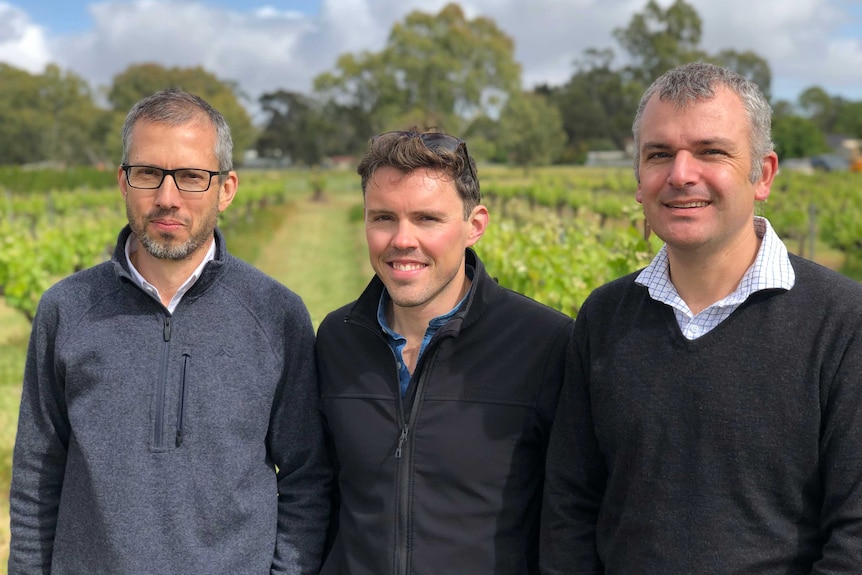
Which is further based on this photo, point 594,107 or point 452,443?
point 594,107

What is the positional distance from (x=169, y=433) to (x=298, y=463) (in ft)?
1.24

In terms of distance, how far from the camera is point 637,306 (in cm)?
185

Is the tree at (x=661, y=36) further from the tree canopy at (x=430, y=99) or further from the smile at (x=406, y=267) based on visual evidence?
the smile at (x=406, y=267)

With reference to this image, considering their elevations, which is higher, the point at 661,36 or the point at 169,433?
the point at 661,36

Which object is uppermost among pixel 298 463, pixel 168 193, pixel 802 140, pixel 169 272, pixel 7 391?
pixel 802 140

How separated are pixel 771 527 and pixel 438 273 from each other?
3.33 ft

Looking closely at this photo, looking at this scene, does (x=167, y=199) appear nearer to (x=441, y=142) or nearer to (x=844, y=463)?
(x=441, y=142)

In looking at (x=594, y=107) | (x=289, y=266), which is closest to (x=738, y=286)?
(x=289, y=266)

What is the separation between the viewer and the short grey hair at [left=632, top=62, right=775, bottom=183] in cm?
170

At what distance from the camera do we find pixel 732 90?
170 centimetres

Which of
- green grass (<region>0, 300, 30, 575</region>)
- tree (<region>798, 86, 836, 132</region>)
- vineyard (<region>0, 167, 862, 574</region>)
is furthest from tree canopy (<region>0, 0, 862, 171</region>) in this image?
green grass (<region>0, 300, 30, 575</region>)

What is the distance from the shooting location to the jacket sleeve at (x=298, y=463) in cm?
218

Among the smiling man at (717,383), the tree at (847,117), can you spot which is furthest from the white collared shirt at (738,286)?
the tree at (847,117)

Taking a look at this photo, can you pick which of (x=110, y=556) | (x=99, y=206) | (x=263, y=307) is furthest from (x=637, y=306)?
(x=99, y=206)
